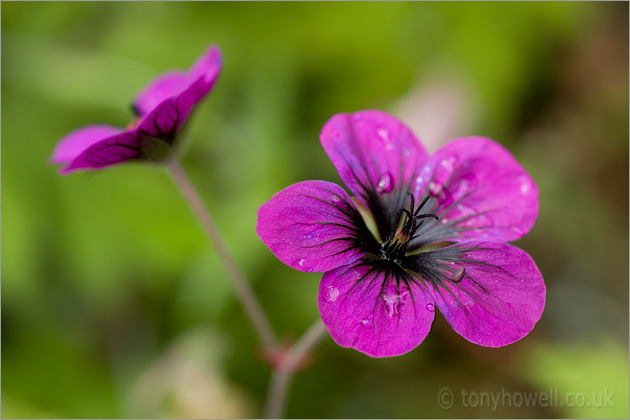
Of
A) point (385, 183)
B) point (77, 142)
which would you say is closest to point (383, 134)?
point (385, 183)

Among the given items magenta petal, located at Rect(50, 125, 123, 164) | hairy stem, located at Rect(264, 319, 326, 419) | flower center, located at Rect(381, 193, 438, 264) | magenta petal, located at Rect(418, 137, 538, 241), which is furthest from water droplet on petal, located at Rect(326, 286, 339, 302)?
magenta petal, located at Rect(50, 125, 123, 164)

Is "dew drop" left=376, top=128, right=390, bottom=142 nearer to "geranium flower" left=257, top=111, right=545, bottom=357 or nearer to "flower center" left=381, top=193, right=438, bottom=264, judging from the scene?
"geranium flower" left=257, top=111, right=545, bottom=357

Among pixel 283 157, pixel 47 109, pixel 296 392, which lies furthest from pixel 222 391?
pixel 47 109

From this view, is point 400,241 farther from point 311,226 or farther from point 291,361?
point 291,361

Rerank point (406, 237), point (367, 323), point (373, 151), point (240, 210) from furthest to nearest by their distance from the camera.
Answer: point (240, 210)
point (373, 151)
point (406, 237)
point (367, 323)

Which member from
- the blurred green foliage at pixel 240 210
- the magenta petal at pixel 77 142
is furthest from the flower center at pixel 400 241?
the blurred green foliage at pixel 240 210

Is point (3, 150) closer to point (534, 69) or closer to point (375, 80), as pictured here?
point (375, 80)

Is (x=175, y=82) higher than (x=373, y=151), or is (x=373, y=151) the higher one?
(x=175, y=82)

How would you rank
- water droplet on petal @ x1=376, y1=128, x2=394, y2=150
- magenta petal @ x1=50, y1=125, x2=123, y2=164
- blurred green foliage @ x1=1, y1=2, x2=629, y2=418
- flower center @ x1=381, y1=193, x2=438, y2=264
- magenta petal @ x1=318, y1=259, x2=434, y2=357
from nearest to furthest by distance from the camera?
magenta petal @ x1=318, y1=259, x2=434, y2=357 < flower center @ x1=381, y1=193, x2=438, y2=264 < water droplet on petal @ x1=376, y1=128, x2=394, y2=150 < magenta petal @ x1=50, y1=125, x2=123, y2=164 < blurred green foliage @ x1=1, y1=2, x2=629, y2=418
